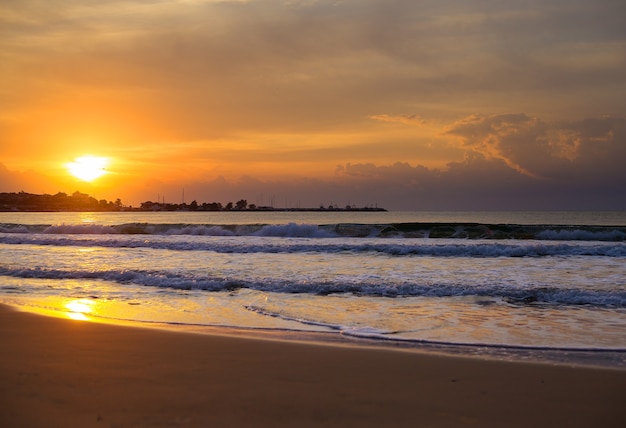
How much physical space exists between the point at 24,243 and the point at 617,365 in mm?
31613

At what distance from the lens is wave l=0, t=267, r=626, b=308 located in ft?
34.9

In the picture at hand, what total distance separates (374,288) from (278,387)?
7.40 meters

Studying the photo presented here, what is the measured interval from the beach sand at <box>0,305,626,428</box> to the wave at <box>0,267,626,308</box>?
529 cm

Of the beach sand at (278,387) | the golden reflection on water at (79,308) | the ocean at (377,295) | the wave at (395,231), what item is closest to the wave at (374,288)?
the ocean at (377,295)

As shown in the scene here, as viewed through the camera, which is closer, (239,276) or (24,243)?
(239,276)

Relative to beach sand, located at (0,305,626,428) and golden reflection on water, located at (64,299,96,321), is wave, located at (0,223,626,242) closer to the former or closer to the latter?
golden reflection on water, located at (64,299,96,321)

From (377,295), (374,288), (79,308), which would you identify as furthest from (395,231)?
(79,308)

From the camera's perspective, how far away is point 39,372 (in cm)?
509

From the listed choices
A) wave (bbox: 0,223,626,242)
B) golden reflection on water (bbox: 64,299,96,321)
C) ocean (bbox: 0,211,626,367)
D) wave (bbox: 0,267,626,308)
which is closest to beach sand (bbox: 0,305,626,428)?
ocean (bbox: 0,211,626,367)

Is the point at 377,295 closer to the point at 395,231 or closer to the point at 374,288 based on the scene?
the point at 374,288

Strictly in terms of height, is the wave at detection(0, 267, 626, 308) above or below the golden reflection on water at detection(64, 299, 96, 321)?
above

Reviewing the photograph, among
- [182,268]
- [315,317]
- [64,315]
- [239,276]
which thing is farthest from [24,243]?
[315,317]

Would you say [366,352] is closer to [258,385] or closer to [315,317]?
[258,385]

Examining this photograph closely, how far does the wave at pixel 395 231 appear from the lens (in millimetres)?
34375
